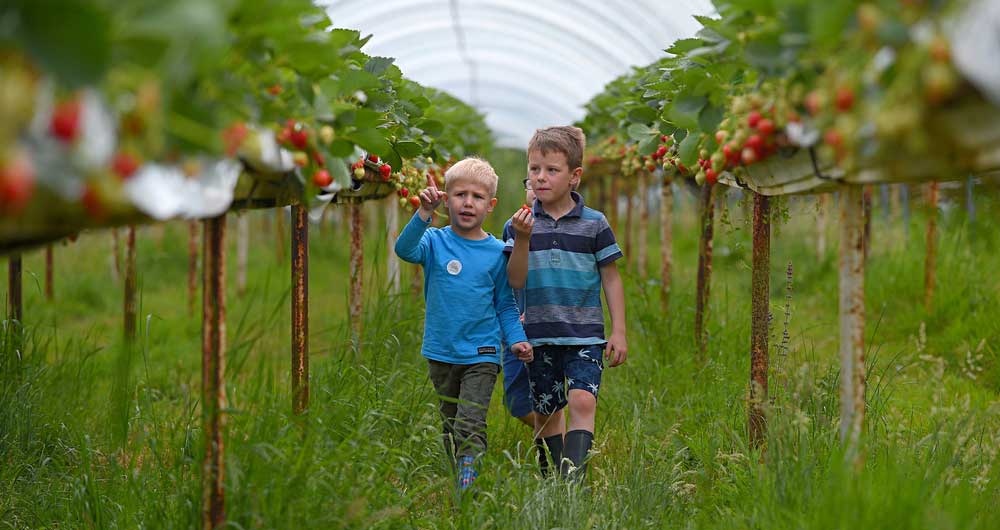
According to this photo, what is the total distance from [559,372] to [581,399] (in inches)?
7.5

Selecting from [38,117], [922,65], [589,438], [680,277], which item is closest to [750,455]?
[589,438]

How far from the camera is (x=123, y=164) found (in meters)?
1.27

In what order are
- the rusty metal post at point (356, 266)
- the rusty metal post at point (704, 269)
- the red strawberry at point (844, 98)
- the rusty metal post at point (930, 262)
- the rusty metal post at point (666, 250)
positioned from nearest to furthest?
the red strawberry at point (844, 98)
the rusty metal post at point (356, 266)
the rusty metal post at point (704, 269)
the rusty metal post at point (930, 262)
the rusty metal post at point (666, 250)

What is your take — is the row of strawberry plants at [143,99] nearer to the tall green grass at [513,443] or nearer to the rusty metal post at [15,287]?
the tall green grass at [513,443]

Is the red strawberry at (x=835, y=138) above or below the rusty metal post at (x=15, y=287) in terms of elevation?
above

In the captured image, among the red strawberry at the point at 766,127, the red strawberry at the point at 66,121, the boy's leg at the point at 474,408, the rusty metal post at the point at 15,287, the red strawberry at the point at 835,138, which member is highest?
the red strawberry at the point at 766,127

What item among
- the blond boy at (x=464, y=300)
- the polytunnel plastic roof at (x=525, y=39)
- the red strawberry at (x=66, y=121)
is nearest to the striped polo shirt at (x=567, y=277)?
the blond boy at (x=464, y=300)

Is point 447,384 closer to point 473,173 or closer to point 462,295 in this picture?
point 462,295

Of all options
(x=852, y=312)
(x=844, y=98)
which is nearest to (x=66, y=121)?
(x=844, y=98)

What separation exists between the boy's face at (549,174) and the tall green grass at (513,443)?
2.18 feet

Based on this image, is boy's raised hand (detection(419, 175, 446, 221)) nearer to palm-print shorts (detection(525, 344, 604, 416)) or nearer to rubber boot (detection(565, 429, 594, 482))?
palm-print shorts (detection(525, 344, 604, 416))

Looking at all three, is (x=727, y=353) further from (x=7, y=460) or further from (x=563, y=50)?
(x=563, y=50)

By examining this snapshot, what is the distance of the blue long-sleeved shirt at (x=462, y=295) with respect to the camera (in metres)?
3.24

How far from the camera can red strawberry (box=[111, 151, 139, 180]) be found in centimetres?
127
